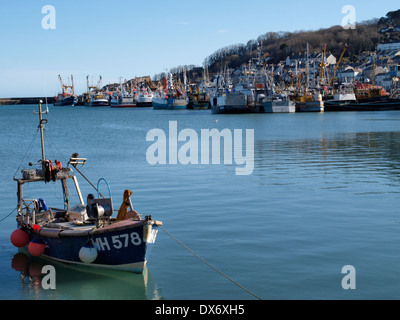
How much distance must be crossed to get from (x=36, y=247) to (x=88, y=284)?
275cm

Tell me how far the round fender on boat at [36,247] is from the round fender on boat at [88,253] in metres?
2.14

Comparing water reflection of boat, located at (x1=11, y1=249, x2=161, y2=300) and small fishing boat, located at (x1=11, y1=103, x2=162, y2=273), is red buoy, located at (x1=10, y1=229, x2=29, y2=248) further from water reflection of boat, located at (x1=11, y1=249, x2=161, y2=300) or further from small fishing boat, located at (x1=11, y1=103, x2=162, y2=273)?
water reflection of boat, located at (x1=11, y1=249, x2=161, y2=300)

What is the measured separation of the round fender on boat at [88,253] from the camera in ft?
50.1

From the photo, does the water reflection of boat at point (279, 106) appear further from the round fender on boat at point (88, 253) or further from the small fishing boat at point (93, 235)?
the round fender on boat at point (88, 253)

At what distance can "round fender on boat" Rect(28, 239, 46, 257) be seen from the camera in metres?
16.9

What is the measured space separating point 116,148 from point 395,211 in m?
35.9

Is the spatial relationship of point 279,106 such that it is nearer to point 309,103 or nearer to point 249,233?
point 309,103

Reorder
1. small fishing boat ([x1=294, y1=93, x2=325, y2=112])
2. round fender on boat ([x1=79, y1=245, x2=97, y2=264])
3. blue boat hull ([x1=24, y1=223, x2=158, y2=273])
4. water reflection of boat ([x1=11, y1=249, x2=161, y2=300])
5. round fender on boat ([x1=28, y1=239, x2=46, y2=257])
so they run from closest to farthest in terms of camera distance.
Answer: water reflection of boat ([x1=11, y1=249, x2=161, y2=300]), blue boat hull ([x1=24, y1=223, x2=158, y2=273]), round fender on boat ([x1=79, y1=245, x2=97, y2=264]), round fender on boat ([x1=28, y1=239, x2=46, y2=257]), small fishing boat ([x1=294, y1=93, x2=325, y2=112])

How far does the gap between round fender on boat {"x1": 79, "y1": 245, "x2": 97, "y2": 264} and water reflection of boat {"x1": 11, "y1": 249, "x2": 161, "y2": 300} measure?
1.94 feet

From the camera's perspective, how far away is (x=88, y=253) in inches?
600

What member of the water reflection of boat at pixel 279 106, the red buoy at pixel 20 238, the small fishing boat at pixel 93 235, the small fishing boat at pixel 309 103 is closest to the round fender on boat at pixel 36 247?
the small fishing boat at pixel 93 235

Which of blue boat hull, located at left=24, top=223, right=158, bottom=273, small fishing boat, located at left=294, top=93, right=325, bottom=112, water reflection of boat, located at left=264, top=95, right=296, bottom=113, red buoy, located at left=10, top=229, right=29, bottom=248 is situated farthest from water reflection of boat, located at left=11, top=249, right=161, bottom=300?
small fishing boat, located at left=294, top=93, right=325, bottom=112
